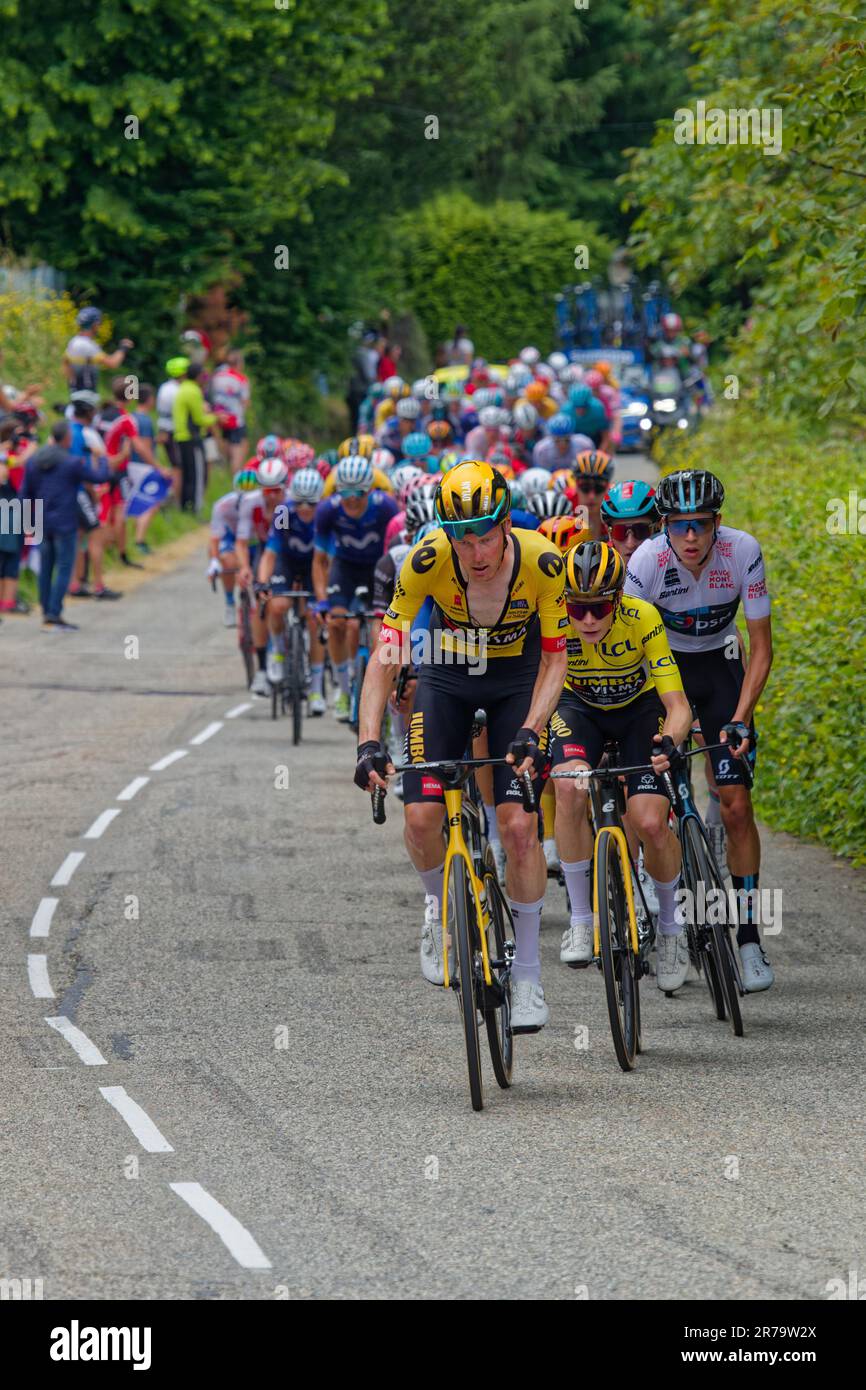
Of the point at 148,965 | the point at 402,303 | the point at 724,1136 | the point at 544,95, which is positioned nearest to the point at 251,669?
the point at 148,965

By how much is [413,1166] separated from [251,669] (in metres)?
12.1

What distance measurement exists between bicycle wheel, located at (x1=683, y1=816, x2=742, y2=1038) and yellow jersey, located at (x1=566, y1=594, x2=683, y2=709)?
590 millimetres

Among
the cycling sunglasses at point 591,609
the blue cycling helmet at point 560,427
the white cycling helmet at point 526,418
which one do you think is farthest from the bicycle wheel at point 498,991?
the white cycling helmet at point 526,418

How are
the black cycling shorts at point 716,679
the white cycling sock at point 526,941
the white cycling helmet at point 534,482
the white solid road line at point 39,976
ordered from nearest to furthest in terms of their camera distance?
1. the white cycling sock at point 526,941
2. the black cycling shorts at point 716,679
3. the white solid road line at point 39,976
4. the white cycling helmet at point 534,482

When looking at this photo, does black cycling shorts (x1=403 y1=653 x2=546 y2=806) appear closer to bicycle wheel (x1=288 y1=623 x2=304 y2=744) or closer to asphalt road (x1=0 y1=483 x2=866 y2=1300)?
asphalt road (x1=0 y1=483 x2=866 y2=1300)

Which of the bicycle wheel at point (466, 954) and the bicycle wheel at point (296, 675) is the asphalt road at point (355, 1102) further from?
the bicycle wheel at point (296, 675)

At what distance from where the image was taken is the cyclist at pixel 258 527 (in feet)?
57.0

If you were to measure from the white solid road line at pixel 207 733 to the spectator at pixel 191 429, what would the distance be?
1196 centimetres

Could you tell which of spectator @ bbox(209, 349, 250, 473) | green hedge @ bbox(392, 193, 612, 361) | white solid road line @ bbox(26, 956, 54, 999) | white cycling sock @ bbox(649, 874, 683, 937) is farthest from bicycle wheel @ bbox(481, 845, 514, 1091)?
green hedge @ bbox(392, 193, 612, 361)

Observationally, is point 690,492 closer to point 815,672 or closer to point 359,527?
point 815,672

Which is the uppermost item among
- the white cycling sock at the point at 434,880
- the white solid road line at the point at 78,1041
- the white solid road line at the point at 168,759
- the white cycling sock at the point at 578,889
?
the white cycling sock at the point at 434,880

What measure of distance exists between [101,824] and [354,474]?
2.88 m

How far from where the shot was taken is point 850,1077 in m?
8.00

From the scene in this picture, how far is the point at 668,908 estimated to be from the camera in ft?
28.4
